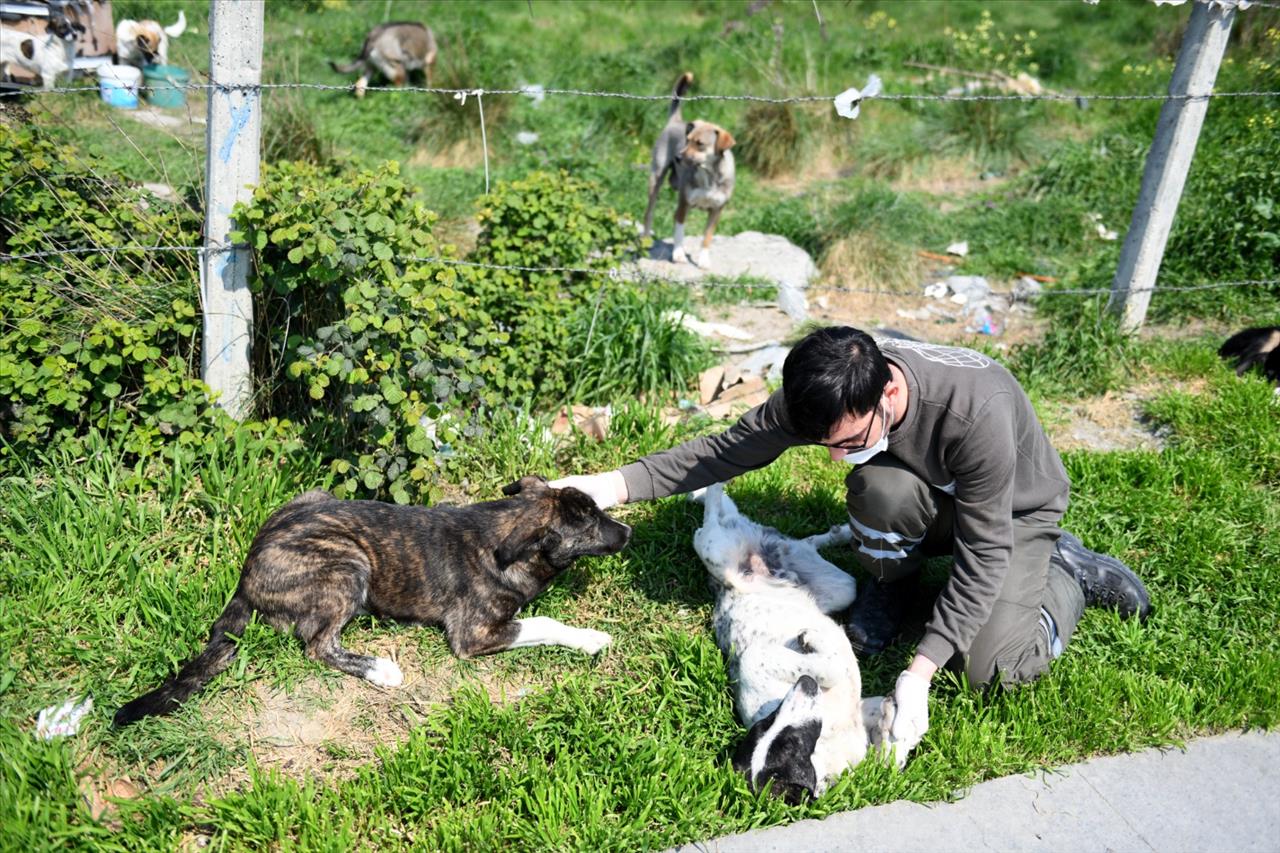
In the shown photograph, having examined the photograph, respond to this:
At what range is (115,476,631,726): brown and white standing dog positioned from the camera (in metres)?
3.71

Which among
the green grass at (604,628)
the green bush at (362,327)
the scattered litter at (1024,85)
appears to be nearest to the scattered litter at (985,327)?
the green grass at (604,628)

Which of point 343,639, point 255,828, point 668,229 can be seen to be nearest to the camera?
point 255,828

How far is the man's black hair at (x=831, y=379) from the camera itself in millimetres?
3086

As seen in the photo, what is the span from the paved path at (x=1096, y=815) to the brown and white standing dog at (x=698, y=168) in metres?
5.30

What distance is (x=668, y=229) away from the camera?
9125 millimetres

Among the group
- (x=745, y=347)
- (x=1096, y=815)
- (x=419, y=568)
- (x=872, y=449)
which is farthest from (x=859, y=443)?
(x=745, y=347)

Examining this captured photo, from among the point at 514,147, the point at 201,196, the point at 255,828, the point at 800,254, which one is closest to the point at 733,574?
the point at 255,828

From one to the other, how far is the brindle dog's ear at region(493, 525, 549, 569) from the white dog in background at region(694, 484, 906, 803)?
74 centimetres

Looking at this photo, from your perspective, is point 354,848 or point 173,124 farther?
point 173,124

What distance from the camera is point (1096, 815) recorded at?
3404mm

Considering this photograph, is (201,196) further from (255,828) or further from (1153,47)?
(1153,47)

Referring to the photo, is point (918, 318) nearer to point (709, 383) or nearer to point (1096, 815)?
point (709, 383)

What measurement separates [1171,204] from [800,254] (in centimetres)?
289

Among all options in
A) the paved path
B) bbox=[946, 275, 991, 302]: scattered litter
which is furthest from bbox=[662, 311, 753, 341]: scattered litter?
the paved path
